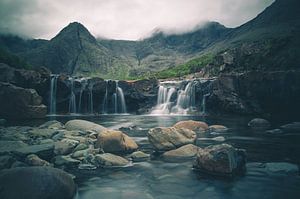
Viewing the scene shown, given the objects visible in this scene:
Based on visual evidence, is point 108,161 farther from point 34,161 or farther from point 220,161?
point 220,161

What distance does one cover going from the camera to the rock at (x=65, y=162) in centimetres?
1821

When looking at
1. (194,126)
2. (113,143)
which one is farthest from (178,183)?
(194,126)

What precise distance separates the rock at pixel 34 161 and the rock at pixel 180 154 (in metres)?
7.95

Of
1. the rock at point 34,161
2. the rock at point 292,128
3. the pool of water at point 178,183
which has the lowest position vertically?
the pool of water at point 178,183

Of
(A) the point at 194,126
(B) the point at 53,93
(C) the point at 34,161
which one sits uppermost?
(B) the point at 53,93

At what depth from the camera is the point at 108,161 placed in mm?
18906

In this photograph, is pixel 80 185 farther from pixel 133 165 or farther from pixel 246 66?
pixel 246 66

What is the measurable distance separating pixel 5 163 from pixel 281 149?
1998cm

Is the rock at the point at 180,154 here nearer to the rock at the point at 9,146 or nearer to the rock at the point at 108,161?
the rock at the point at 108,161

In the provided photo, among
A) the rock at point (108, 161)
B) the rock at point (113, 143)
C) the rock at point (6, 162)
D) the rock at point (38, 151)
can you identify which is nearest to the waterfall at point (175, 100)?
the rock at point (113, 143)

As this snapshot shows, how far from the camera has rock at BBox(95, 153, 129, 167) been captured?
18.8 m

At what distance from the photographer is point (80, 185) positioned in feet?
50.3

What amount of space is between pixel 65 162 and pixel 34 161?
76.8 inches

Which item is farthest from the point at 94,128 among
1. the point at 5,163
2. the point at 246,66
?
the point at 246,66
